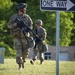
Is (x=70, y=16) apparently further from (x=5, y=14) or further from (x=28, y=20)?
(x=28, y=20)

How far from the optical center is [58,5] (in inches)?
450

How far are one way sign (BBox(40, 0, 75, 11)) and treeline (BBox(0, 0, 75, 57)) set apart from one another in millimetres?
40467

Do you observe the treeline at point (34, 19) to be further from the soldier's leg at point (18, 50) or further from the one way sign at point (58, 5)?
the one way sign at point (58, 5)

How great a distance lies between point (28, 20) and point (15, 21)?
440mm

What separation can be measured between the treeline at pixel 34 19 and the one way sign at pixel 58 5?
40.5 metres

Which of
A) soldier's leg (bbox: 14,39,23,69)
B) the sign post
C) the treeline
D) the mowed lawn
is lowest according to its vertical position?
the treeline

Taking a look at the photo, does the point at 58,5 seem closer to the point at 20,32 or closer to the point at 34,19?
the point at 20,32

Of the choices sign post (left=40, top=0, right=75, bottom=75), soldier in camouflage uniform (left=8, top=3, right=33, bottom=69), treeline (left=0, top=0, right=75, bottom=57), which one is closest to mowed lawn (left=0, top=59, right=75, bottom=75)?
soldier in camouflage uniform (left=8, top=3, right=33, bottom=69)

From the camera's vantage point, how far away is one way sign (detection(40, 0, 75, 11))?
37.2 ft

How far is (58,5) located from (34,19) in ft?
142

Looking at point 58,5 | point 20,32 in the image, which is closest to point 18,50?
point 20,32

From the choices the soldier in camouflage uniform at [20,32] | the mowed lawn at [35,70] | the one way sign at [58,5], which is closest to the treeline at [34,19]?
the mowed lawn at [35,70]

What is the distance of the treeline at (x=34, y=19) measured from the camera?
53.4m

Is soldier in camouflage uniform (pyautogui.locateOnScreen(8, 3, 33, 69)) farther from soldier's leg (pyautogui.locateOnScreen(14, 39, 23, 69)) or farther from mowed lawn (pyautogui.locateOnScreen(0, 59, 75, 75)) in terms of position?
mowed lawn (pyautogui.locateOnScreen(0, 59, 75, 75))
